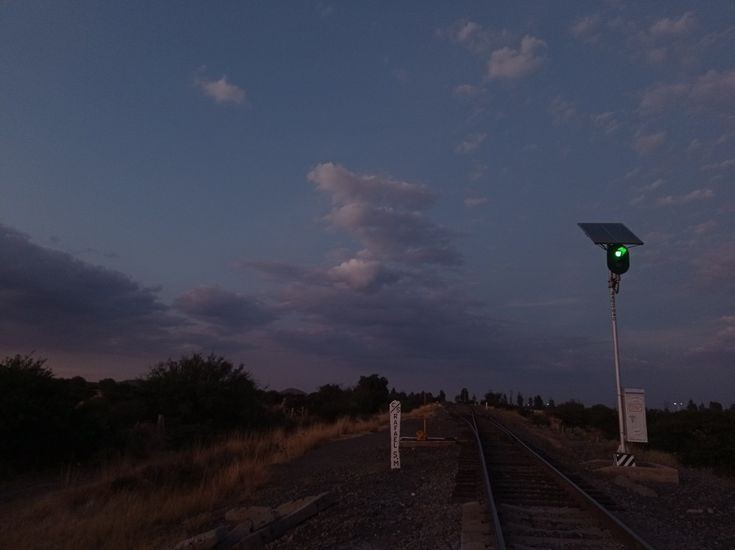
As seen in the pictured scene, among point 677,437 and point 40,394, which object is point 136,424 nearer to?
point 40,394

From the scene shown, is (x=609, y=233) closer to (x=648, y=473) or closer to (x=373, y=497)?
(x=648, y=473)

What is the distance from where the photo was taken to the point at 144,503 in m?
15.7

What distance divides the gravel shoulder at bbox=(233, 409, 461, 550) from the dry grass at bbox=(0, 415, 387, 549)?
0.99 m

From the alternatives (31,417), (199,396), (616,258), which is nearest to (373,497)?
(616,258)

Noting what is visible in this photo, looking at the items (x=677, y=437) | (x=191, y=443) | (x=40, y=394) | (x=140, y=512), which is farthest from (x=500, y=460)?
(x=677, y=437)

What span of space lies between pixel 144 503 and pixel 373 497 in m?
5.30

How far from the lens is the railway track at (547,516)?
369 inches

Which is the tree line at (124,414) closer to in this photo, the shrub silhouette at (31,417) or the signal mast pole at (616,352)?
the shrub silhouette at (31,417)

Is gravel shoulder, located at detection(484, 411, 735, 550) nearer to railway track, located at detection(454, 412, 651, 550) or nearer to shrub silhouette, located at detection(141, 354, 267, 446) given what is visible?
railway track, located at detection(454, 412, 651, 550)

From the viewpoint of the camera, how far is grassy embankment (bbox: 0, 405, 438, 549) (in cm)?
1268

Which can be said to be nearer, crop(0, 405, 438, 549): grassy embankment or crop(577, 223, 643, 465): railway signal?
crop(0, 405, 438, 549): grassy embankment

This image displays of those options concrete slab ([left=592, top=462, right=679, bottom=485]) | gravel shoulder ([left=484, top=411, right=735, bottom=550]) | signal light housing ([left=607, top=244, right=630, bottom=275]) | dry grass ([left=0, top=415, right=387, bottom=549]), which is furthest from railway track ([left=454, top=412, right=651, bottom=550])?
dry grass ([left=0, top=415, right=387, bottom=549])

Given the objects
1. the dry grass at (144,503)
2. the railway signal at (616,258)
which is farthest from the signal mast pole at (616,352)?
the dry grass at (144,503)

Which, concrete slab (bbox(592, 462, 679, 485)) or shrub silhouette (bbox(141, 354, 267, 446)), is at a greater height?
shrub silhouette (bbox(141, 354, 267, 446))
